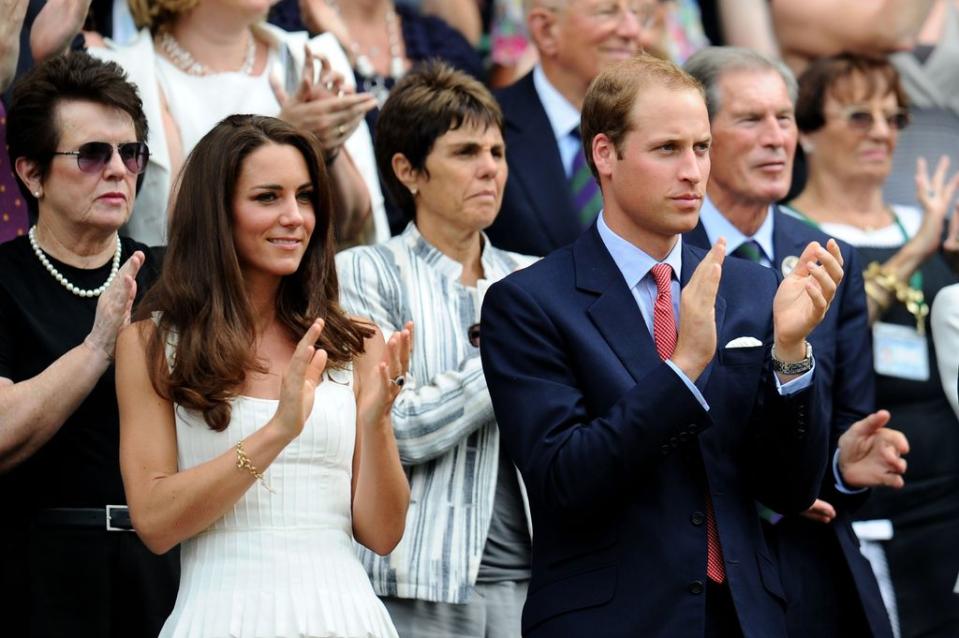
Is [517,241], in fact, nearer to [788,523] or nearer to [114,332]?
[788,523]

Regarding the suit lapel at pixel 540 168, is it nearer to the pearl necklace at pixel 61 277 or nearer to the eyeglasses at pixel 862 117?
the eyeglasses at pixel 862 117

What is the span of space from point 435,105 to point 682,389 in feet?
5.69

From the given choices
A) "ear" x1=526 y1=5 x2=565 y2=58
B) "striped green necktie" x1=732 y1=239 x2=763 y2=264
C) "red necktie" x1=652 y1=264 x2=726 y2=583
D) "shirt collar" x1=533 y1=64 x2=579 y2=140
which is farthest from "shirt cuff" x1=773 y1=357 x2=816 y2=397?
"ear" x1=526 y1=5 x2=565 y2=58

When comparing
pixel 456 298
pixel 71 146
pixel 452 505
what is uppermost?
pixel 71 146

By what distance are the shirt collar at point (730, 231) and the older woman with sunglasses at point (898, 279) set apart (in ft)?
2.34

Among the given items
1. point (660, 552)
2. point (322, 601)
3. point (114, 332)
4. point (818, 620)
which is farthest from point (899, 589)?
point (114, 332)

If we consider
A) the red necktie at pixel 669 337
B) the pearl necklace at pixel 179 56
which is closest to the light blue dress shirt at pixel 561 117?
the pearl necklace at pixel 179 56

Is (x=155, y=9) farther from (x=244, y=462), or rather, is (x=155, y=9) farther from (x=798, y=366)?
(x=798, y=366)

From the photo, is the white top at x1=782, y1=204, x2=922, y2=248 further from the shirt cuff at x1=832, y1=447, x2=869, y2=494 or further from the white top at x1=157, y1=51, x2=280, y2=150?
the white top at x1=157, y1=51, x2=280, y2=150

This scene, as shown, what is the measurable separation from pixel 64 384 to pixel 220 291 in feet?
1.57

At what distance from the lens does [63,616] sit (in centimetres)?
423

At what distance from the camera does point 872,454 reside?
454cm

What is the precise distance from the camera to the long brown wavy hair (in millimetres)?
3828

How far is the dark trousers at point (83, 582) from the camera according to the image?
421 centimetres
